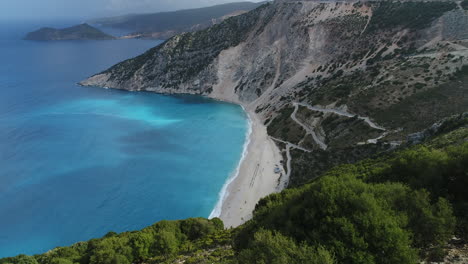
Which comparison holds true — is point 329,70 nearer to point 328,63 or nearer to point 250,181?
point 328,63

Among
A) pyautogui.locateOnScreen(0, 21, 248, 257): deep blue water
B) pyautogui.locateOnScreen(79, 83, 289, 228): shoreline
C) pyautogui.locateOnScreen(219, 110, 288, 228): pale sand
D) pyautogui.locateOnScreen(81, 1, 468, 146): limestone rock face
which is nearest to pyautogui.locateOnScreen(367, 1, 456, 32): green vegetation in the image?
pyautogui.locateOnScreen(81, 1, 468, 146): limestone rock face

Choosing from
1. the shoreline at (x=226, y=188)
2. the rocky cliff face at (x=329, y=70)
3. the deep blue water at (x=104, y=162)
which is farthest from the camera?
the rocky cliff face at (x=329, y=70)

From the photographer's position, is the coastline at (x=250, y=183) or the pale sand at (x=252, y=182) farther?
the coastline at (x=250, y=183)

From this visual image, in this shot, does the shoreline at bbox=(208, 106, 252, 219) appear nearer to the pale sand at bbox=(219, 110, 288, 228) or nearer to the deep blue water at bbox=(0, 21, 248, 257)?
the pale sand at bbox=(219, 110, 288, 228)

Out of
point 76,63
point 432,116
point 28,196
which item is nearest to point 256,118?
point 432,116

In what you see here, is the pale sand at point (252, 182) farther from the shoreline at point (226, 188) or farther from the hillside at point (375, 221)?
the hillside at point (375, 221)

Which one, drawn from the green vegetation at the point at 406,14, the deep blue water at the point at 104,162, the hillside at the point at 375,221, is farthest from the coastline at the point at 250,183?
the green vegetation at the point at 406,14

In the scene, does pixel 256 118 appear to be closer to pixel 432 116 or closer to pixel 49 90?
pixel 432 116

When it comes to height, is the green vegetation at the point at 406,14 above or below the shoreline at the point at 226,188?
above
